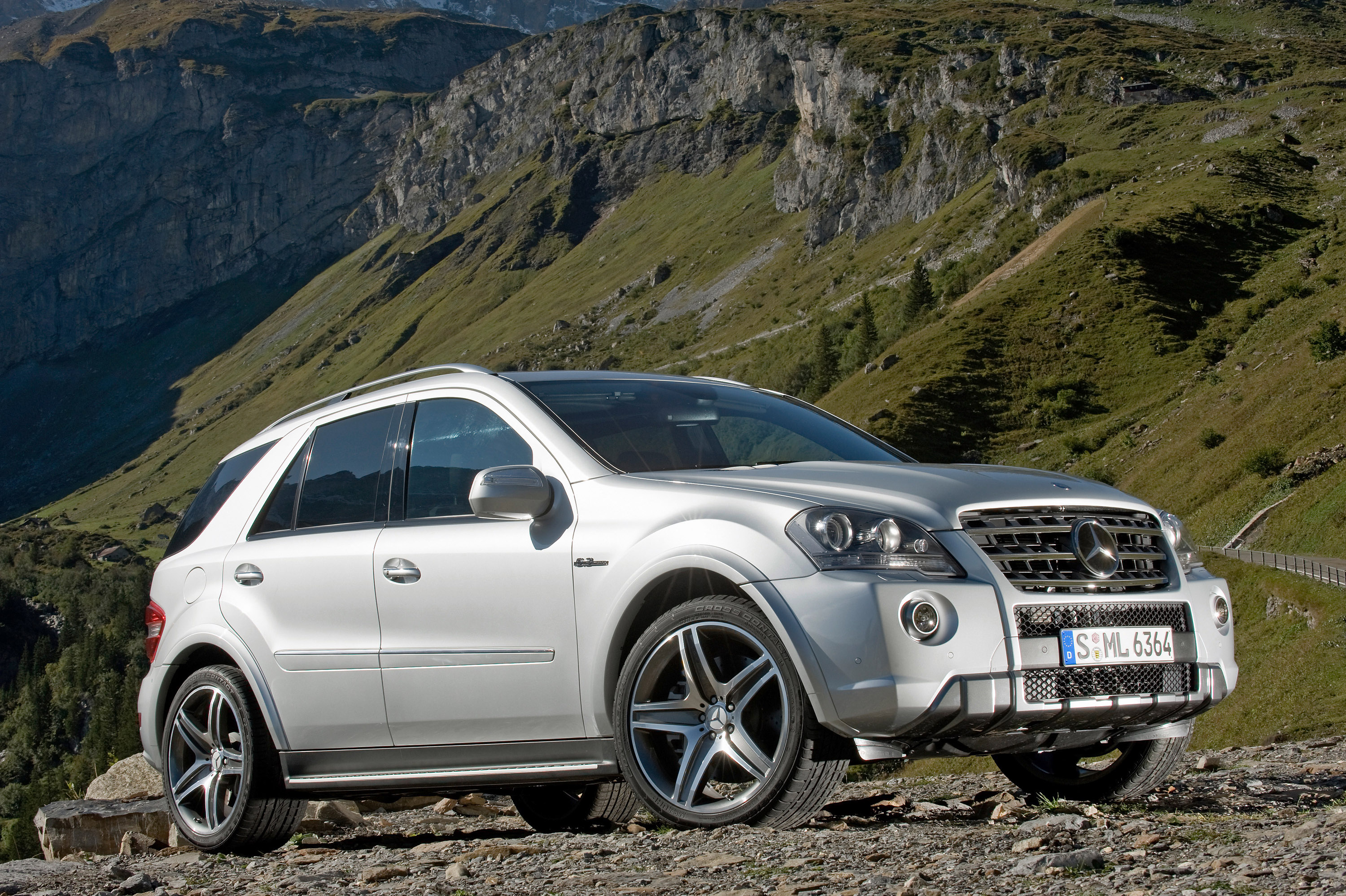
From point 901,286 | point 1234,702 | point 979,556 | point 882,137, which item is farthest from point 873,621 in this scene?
point 882,137

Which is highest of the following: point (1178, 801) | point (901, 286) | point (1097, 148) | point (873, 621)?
point (1097, 148)

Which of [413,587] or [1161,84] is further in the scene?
[1161,84]

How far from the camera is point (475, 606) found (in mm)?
5105

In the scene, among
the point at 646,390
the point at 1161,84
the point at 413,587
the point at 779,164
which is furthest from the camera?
the point at 779,164

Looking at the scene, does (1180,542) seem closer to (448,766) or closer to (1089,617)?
(1089,617)

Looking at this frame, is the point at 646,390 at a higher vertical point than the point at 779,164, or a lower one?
lower

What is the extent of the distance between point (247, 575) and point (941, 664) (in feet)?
11.9

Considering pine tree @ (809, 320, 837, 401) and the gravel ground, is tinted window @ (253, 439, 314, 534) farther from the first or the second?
pine tree @ (809, 320, 837, 401)

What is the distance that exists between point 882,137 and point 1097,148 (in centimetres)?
4985

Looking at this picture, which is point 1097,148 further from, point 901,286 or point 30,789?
point 30,789

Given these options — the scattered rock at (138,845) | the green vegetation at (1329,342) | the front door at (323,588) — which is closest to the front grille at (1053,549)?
the front door at (323,588)

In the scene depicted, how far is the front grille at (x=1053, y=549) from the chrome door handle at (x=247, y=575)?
11.6ft

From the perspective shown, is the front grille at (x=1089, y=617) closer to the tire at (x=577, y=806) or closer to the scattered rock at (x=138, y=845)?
the tire at (x=577, y=806)

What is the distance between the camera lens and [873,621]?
4121 mm
